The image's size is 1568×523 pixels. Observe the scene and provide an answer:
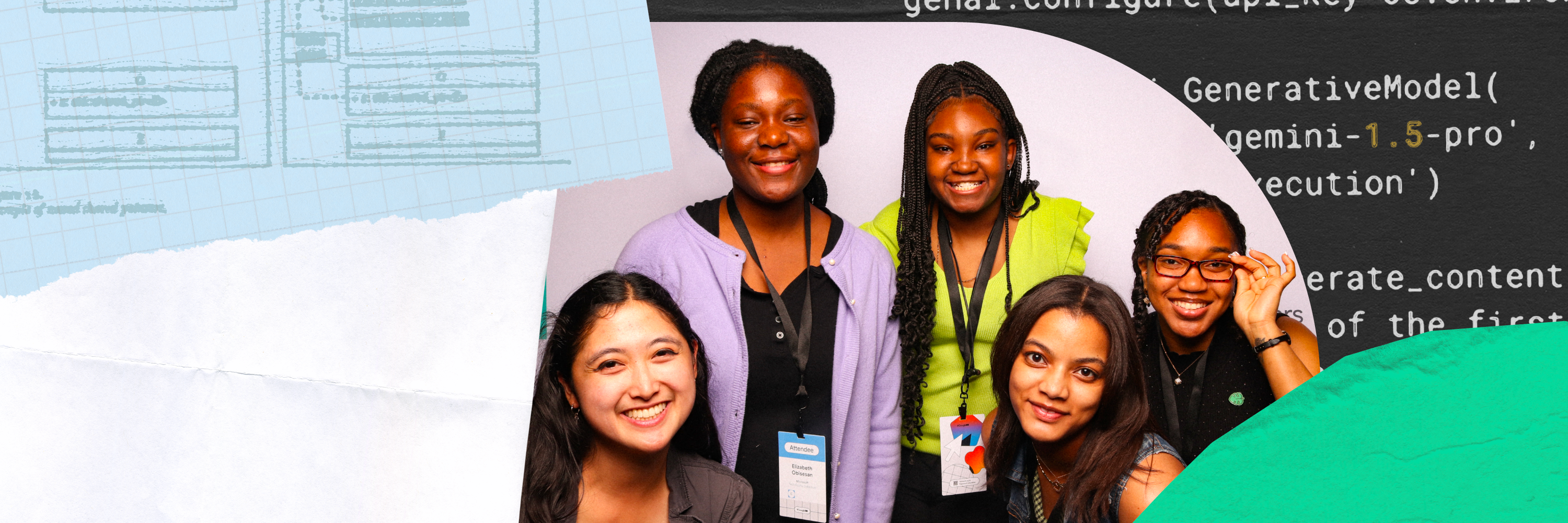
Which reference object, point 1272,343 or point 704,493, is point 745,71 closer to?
point 704,493

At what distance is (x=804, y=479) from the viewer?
1.79 m

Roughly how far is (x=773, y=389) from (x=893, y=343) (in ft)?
0.88

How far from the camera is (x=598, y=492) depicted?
1.56 metres

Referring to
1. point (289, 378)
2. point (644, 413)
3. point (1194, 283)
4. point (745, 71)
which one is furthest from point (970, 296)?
point (289, 378)

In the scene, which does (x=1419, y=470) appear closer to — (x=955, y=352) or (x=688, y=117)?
(x=955, y=352)

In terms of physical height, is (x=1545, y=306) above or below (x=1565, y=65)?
below

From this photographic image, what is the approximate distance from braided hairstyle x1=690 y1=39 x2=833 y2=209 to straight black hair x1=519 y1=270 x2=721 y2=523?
52 cm

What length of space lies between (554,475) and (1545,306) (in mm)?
2218

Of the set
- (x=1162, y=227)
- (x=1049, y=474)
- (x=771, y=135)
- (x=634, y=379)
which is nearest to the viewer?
(x=634, y=379)

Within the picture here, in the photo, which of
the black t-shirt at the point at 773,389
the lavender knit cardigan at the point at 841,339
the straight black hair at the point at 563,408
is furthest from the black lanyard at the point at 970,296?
the straight black hair at the point at 563,408

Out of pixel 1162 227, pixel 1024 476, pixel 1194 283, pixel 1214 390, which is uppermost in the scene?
pixel 1162 227

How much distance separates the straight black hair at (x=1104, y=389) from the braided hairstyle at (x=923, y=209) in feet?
0.69

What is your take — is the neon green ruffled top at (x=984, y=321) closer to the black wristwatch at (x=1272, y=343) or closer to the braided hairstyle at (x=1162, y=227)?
the braided hairstyle at (x=1162, y=227)

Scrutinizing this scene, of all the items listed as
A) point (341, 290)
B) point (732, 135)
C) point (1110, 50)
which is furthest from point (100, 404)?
point (1110, 50)
